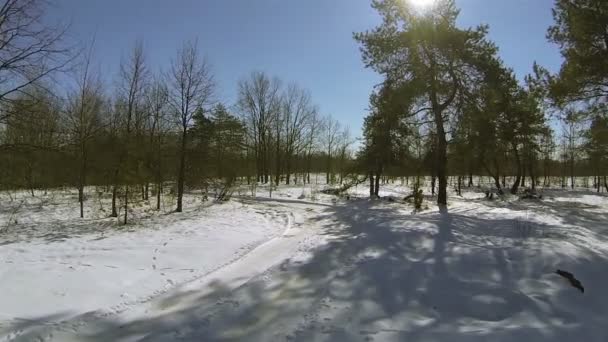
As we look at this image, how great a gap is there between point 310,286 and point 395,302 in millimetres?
1468

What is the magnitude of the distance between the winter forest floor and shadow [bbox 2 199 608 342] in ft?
0.08

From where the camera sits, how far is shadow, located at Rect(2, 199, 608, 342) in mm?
4262

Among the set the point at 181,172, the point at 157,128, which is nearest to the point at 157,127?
the point at 157,128

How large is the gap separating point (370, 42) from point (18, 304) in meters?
16.1

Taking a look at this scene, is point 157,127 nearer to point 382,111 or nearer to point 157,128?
point 157,128

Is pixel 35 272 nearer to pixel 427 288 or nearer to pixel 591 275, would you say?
pixel 427 288

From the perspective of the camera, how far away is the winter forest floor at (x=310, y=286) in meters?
4.36

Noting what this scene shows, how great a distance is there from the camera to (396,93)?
16297 mm

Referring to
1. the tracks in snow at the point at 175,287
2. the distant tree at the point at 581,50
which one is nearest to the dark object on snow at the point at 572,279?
the tracks in snow at the point at 175,287

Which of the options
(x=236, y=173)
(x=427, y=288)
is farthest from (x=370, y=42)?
(x=427, y=288)

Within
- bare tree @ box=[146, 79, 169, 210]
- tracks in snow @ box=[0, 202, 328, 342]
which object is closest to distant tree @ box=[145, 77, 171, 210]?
bare tree @ box=[146, 79, 169, 210]

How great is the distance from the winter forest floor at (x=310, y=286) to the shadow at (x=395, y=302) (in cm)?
2

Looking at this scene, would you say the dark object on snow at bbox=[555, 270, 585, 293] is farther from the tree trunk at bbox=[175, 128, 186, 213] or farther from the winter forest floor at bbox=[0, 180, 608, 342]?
the tree trunk at bbox=[175, 128, 186, 213]

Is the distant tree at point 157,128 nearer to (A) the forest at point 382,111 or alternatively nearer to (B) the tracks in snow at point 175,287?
(A) the forest at point 382,111
